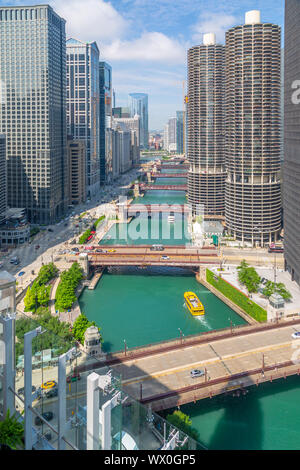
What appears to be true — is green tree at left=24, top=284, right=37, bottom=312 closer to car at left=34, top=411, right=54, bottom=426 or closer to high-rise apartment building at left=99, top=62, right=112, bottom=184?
car at left=34, top=411, right=54, bottom=426

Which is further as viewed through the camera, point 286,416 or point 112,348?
point 112,348

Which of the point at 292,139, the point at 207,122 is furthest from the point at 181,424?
the point at 207,122

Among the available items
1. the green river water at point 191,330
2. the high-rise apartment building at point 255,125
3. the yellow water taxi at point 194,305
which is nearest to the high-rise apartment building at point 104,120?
the green river water at point 191,330

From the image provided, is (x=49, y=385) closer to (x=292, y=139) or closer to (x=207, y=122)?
(x=292, y=139)

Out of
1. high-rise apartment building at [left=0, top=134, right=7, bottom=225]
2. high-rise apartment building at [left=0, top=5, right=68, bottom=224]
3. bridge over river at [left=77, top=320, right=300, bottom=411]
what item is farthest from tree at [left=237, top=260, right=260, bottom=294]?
high-rise apartment building at [left=0, top=5, right=68, bottom=224]

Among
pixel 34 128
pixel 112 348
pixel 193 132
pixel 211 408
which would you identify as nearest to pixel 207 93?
pixel 193 132

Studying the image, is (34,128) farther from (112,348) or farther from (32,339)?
(32,339)
